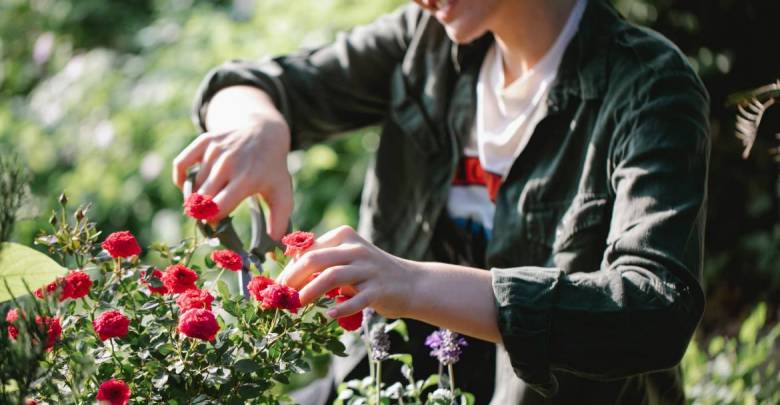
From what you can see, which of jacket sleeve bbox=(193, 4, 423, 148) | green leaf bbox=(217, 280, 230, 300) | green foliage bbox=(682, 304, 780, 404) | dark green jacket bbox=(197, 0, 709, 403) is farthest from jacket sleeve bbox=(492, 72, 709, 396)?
green foliage bbox=(682, 304, 780, 404)

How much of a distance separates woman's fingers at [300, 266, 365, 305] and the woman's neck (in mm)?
594

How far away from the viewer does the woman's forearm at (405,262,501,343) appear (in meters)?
1.21

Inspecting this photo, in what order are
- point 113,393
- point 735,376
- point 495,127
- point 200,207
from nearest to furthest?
point 113,393 < point 200,207 < point 495,127 < point 735,376

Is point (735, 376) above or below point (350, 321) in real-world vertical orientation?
below

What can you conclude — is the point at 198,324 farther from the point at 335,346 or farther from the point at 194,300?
the point at 335,346

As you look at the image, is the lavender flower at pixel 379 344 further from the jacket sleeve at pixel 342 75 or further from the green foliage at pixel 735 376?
the green foliage at pixel 735 376

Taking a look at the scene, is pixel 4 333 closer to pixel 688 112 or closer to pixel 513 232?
pixel 513 232

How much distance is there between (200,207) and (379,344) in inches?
12.3

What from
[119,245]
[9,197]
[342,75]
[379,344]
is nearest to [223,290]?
[119,245]

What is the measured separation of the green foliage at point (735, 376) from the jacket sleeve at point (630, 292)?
104 cm

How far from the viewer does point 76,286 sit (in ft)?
3.96

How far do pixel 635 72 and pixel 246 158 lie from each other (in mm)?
612

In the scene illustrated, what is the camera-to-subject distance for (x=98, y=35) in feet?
17.5

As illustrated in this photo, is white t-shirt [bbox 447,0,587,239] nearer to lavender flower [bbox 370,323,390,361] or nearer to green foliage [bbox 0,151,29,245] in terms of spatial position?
lavender flower [bbox 370,323,390,361]
